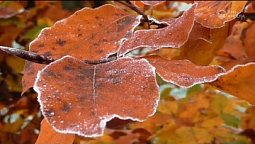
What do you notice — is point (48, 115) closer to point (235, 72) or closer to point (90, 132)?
point (90, 132)

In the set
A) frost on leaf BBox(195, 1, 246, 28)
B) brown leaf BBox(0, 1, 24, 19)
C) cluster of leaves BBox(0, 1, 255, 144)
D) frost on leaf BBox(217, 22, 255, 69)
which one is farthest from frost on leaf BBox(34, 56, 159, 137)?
brown leaf BBox(0, 1, 24, 19)

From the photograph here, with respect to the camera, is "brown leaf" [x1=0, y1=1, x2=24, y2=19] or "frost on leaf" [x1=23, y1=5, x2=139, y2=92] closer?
"frost on leaf" [x1=23, y1=5, x2=139, y2=92]

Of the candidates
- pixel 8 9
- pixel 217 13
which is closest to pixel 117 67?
pixel 217 13

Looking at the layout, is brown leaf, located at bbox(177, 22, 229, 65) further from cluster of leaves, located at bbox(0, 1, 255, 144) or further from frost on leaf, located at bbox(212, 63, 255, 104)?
frost on leaf, located at bbox(212, 63, 255, 104)

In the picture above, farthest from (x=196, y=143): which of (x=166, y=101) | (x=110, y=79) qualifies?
(x=110, y=79)

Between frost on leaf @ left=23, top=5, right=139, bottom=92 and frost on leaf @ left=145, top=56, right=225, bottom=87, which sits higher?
frost on leaf @ left=145, top=56, right=225, bottom=87

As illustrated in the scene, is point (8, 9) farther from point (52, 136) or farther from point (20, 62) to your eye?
point (52, 136)

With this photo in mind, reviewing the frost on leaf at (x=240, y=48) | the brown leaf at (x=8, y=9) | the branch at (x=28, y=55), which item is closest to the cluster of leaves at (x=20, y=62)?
the brown leaf at (x=8, y=9)
